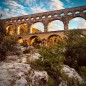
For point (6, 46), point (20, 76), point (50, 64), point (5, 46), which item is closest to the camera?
point (20, 76)

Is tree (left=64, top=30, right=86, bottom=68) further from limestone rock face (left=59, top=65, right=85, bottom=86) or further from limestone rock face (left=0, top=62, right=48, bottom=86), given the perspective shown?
limestone rock face (left=0, top=62, right=48, bottom=86)

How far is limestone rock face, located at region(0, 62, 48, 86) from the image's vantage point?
817cm

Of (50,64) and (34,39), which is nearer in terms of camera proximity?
(50,64)

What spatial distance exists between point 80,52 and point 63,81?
586 centimetres

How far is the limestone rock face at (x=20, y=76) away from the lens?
8171mm

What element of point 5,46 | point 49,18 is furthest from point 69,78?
point 49,18

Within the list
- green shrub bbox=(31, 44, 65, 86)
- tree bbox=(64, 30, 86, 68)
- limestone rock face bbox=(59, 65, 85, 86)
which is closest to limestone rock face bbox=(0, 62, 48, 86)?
green shrub bbox=(31, 44, 65, 86)

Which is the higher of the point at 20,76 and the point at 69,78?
the point at 20,76

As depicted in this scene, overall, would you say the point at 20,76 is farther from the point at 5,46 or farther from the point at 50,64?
the point at 5,46

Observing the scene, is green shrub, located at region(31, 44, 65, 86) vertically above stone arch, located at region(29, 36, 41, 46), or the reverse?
stone arch, located at region(29, 36, 41, 46)

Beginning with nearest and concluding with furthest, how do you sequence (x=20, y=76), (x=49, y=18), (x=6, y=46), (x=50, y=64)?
(x=20, y=76)
(x=50, y=64)
(x=6, y=46)
(x=49, y=18)

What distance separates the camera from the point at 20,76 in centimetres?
863

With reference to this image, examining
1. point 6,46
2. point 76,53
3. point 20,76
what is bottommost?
point 20,76

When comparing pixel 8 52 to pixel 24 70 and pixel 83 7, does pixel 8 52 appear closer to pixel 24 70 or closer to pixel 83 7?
pixel 24 70
